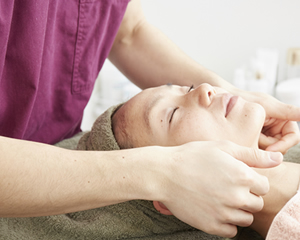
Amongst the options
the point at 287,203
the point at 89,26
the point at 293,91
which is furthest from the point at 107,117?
the point at 293,91

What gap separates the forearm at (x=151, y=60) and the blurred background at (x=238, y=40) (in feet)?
2.69

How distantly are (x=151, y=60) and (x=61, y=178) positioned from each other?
87 centimetres

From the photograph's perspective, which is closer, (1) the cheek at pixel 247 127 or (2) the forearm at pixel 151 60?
(1) the cheek at pixel 247 127

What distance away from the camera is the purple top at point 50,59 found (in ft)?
3.47

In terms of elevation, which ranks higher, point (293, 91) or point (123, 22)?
point (123, 22)

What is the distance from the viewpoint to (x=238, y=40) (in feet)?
9.20

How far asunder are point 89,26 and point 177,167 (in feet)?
2.44

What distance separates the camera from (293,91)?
7.60 ft

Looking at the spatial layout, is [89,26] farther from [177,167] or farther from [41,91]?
[177,167]

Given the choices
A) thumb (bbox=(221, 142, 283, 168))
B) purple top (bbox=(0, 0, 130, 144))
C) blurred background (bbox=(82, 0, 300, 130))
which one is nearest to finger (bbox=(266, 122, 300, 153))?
thumb (bbox=(221, 142, 283, 168))

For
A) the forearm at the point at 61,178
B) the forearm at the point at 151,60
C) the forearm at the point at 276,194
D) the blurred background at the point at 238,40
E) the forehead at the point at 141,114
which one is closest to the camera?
the forearm at the point at 61,178

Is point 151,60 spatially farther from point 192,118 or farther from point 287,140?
point 287,140

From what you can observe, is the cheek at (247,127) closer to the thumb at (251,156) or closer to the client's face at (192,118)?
the client's face at (192,118)

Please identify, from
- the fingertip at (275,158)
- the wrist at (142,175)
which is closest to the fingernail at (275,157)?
the fingertip at (275,158)
